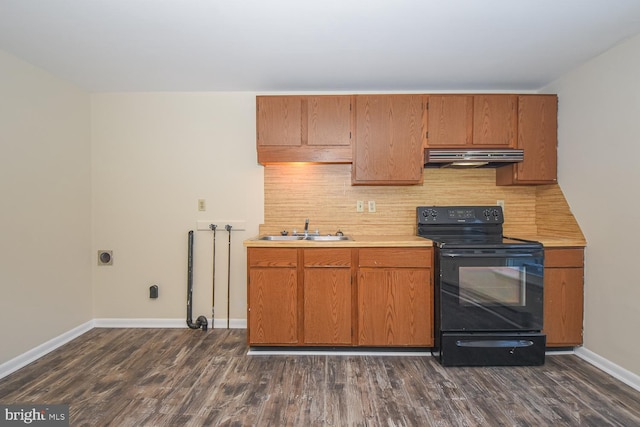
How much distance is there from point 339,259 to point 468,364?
4.18 ft

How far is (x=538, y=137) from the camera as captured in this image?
2750 mm

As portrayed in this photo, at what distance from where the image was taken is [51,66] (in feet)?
8.35

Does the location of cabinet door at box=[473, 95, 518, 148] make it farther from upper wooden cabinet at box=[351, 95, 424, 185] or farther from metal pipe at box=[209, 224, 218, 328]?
metal pipe at box=[209, 224, 218, 328]

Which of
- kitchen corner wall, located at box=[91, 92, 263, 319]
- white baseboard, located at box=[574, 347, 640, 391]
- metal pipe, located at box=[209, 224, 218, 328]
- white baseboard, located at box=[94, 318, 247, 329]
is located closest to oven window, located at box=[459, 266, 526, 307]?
white baseboard, located at box=[574, 347, 640, 391]

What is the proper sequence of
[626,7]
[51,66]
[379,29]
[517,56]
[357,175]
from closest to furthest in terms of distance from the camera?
1. [626,7]
2. [379,29]
3. [517,56]
4. [51,66]
5. [357,175]

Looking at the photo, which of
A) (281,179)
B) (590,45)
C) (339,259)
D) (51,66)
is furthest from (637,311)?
(51,66)

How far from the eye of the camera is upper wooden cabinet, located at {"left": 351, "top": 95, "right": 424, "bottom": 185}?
2742mm

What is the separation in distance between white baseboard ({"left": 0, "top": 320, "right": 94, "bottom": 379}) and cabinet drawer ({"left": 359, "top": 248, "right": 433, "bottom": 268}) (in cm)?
273

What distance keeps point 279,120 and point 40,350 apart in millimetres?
2777

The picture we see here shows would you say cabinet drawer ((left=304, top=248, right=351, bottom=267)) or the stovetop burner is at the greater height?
the stovetop burner

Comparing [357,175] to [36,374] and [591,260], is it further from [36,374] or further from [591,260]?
[36,374]

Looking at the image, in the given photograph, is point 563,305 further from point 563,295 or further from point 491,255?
point 491,255

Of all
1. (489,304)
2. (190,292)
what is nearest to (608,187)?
(489,304)

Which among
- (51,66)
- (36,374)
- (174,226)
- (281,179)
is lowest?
(36,374)
